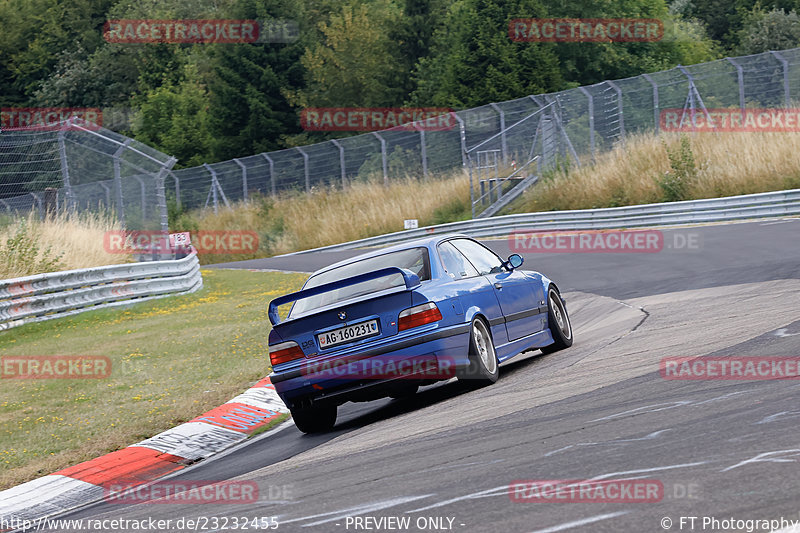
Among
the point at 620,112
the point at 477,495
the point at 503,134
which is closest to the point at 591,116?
the point at 620,112

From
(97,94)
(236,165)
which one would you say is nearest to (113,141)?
(236,165)

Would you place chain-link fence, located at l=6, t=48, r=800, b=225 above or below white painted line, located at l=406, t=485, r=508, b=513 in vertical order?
above

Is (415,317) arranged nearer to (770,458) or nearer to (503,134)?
(770,458)

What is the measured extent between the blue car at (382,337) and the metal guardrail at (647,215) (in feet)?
56.3

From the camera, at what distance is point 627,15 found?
60594 mm

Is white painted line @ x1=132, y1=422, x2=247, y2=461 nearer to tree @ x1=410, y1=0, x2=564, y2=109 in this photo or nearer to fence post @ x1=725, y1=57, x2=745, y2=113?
fence post @ x1=725, y1=57, x2=745, y2=113

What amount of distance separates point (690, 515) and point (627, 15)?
59.6 m

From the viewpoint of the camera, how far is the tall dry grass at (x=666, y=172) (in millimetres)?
26984

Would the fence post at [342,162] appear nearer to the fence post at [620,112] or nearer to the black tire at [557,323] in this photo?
the fence post at [620,112]

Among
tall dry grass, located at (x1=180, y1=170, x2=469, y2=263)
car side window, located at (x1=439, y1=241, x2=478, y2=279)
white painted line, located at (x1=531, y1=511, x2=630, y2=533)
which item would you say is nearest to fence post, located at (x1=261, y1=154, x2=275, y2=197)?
tall dry grass, located at (x1=180, y1=170, x2=469, y2=263)

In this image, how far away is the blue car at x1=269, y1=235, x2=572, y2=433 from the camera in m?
8.31

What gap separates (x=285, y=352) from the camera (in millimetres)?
8578

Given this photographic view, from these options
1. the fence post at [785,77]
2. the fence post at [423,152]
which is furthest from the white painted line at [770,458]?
the fence post at [423,152]

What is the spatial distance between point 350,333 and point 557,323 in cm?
305
